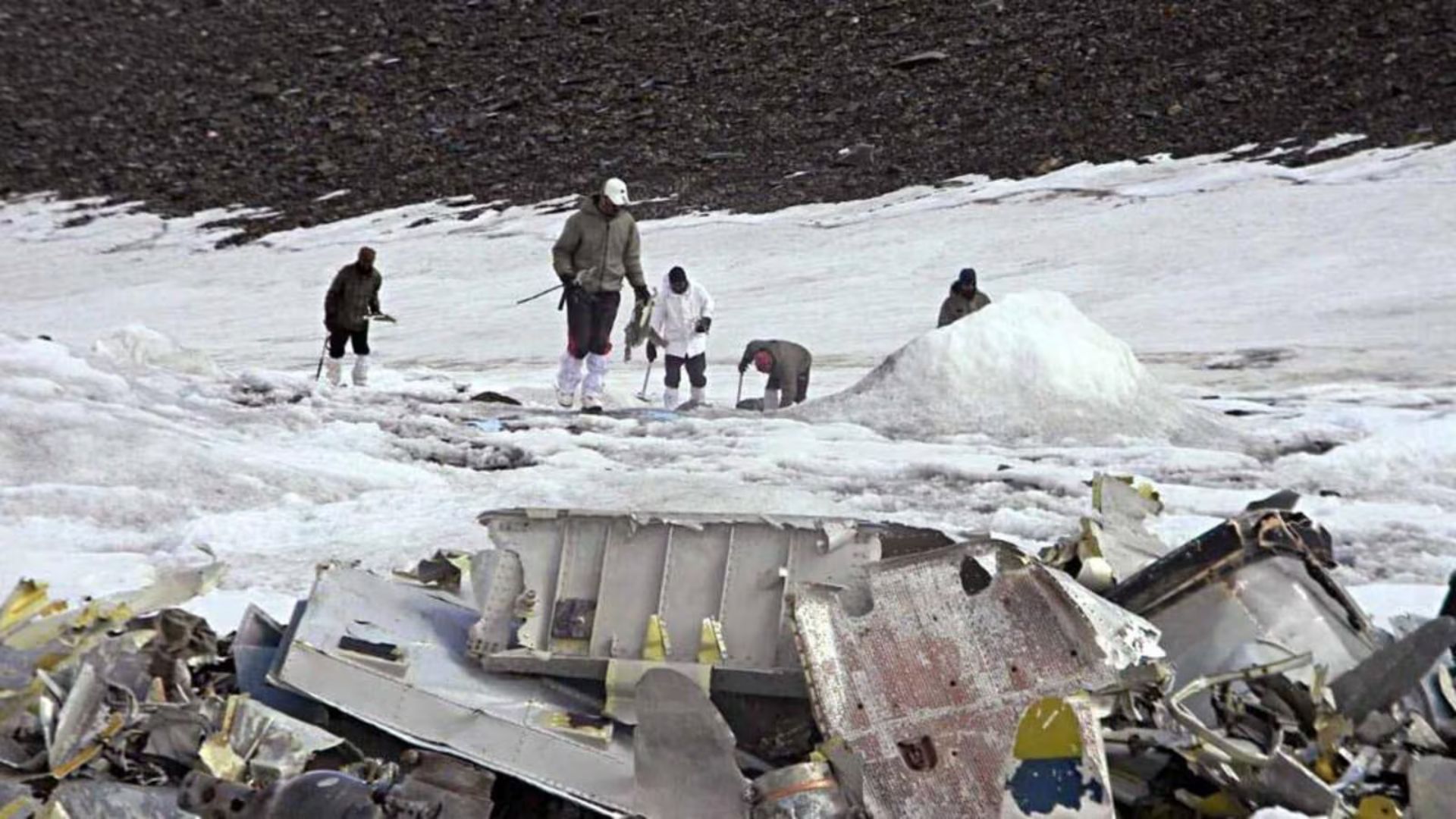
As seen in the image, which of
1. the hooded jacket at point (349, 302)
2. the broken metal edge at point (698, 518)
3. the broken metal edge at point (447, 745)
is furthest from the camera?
the hooded jacket at point (349, 302)

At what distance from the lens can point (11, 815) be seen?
4164mm

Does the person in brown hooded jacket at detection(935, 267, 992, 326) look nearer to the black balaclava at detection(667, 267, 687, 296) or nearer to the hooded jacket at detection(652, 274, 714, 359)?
the hooded jacket at detection(652, 274, 714, 359)

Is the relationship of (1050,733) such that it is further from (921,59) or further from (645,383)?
(921,59)

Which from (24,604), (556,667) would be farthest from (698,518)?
(24,604)

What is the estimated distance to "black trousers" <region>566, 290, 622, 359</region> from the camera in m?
12.0

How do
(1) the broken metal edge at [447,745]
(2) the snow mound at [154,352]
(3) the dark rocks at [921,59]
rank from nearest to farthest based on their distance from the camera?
1. (1) the broken metal edge at [447,745]
2. (2) the snow mound at [154,352]
3. (3) the dark rocks at [921,59]

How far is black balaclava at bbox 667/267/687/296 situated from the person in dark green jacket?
2230 millimetres

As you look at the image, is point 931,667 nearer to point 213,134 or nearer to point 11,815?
point 11,815

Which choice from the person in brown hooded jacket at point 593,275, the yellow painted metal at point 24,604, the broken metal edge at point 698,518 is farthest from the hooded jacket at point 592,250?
the broken metal edge at point 698,518

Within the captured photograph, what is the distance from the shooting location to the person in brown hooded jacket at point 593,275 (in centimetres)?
1186

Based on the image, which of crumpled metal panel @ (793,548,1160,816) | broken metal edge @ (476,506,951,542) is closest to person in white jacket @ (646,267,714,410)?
broken metal edge @ (476,506,951,542)

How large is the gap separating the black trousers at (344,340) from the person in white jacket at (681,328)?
2.20 m

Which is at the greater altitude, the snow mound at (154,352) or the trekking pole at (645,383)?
the snow mound at (154,352)

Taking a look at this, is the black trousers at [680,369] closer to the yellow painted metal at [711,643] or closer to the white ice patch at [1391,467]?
the white ice patch at [1391,467]
